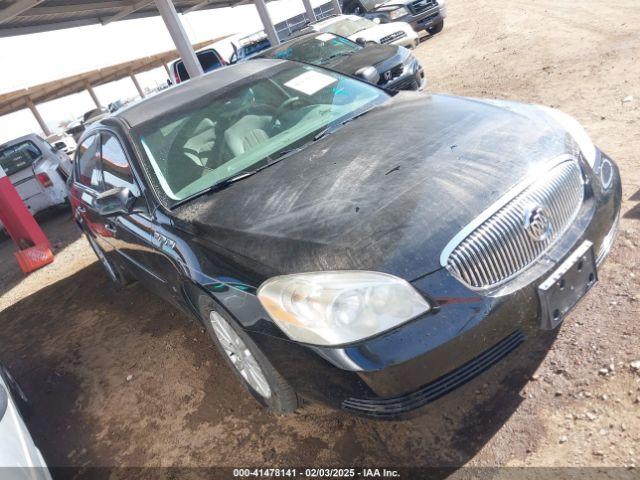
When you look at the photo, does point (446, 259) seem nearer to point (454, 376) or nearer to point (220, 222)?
point (454, 376)

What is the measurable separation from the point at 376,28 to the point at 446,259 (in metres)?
9.57

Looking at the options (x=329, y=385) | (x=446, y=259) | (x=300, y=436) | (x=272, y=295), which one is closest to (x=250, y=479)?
(x=300, y=436)

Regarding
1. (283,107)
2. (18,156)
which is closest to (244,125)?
(283,107)

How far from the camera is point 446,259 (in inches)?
73.5

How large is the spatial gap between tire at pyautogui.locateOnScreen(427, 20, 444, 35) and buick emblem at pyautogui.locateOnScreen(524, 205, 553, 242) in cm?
1233

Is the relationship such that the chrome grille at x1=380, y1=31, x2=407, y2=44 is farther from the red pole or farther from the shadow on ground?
the shadow on ground

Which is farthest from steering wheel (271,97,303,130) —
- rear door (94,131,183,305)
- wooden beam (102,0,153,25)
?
wooden beam (102,0,153,25)

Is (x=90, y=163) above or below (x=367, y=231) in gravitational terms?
above

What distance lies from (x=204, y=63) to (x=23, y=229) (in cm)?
696

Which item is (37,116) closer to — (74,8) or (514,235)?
(74,8)

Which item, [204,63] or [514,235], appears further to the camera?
[204,63]

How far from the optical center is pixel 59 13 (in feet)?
37.0

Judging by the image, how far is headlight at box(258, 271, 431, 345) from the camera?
1.83 metres

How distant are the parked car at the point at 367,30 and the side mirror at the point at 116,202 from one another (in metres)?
7.83
